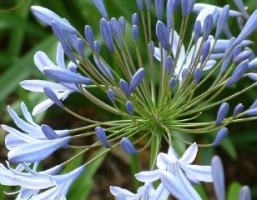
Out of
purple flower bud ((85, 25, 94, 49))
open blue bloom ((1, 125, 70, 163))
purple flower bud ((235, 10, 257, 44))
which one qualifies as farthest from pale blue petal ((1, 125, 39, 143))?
purple flower bud ((235, 10, 257, 44))

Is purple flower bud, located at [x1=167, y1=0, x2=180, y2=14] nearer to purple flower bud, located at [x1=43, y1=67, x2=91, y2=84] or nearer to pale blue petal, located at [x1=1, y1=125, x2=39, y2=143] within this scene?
Result: purple flower bud, located at [x1=43, y1=67, x2=91, y2=84]

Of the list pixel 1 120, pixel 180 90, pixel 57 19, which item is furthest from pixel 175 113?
pixel 1 120

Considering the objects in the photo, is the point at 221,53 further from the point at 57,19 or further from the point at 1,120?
the point at 1,120

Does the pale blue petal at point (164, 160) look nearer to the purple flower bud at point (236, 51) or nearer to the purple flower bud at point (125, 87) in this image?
the purple flower bud at point (125, 87)

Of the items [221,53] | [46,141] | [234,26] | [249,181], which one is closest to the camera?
[46,141]

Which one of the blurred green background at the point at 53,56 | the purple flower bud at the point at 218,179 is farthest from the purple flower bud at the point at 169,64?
the blurred green background at the point at 53,56

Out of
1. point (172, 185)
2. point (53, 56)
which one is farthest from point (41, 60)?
point (53, 56)
